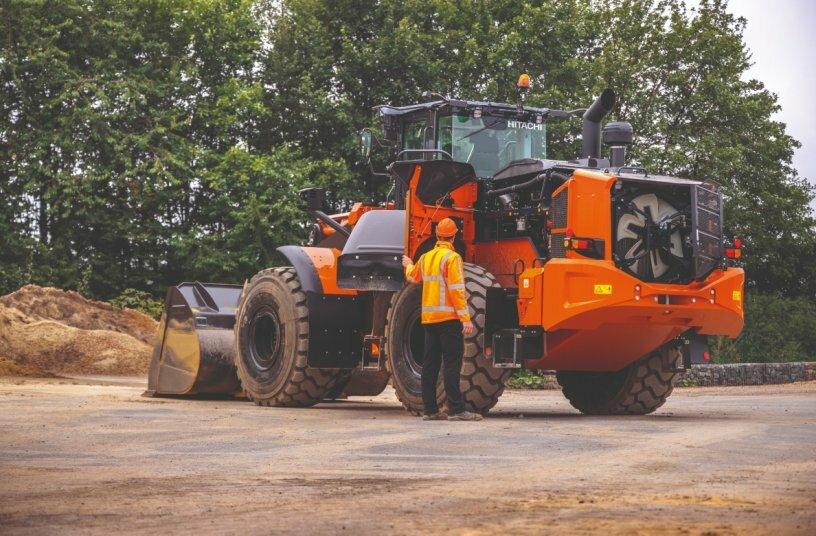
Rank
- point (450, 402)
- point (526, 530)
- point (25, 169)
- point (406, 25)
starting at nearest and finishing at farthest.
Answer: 1. point (526, 530)
2. point (450, 402)
3. point (25, 169)
4. point (406, 25)

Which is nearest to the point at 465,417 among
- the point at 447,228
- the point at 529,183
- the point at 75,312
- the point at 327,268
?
the point at 447,228

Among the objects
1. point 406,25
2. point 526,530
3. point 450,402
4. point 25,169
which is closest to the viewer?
point 526,530

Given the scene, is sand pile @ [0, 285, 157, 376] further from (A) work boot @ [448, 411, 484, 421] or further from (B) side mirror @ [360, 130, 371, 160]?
(A) work boot @ [448, 411, 484, 421]

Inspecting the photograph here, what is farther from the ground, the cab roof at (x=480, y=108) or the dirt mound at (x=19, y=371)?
the cab roof at (x=480, y=108)

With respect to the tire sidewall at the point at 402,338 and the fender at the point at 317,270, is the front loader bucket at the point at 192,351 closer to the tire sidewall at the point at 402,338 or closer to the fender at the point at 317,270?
the fender at the point at 317,270

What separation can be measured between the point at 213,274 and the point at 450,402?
75.1 ft

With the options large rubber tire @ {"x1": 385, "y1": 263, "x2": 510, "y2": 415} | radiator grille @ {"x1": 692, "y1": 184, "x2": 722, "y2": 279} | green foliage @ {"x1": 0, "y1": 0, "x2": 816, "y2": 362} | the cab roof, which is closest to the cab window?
the cab roof

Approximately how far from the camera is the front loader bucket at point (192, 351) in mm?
17188

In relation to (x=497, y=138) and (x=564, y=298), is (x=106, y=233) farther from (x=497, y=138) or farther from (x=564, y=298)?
(x=564, y=298)

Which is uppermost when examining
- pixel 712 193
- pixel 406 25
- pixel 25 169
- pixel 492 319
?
pixel 406 25

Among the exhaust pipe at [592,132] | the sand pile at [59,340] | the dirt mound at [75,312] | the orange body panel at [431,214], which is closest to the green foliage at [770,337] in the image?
the sand pile at [59,340]

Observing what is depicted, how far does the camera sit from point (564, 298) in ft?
43.9

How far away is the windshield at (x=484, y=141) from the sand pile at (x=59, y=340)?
11.6 metres

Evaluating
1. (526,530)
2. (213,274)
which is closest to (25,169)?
(213,274)
